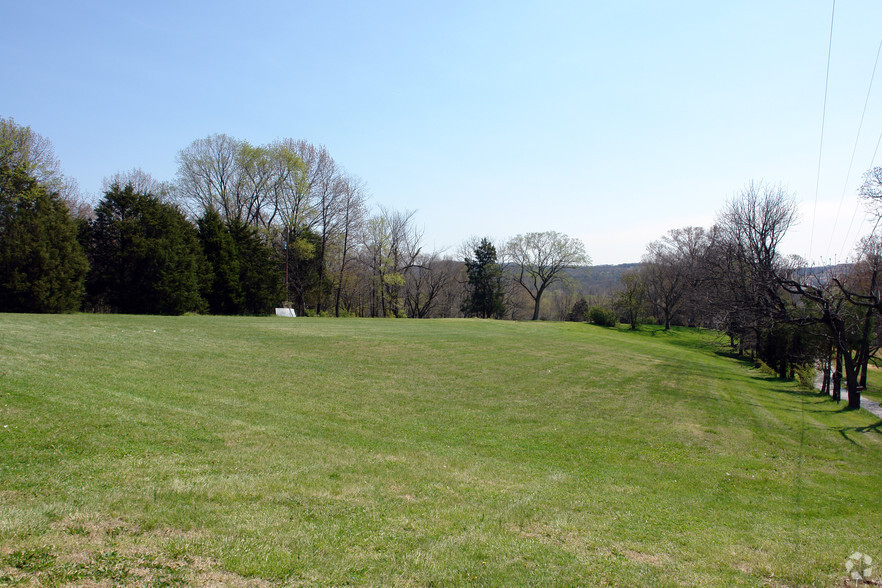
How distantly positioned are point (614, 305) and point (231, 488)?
66856 mm

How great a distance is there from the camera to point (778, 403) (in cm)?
2081

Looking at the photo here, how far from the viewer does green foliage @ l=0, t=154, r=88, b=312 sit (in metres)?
22.1

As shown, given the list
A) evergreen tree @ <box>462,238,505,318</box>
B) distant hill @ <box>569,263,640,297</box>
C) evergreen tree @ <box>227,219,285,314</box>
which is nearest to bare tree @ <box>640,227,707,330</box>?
evergreen tree @ <box>462,238,505,318</box>

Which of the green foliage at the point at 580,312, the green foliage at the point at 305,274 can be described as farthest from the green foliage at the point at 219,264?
the green foliage at the point at 580,312

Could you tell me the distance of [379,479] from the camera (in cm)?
658

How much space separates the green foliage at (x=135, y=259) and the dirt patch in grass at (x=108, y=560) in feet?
90.2

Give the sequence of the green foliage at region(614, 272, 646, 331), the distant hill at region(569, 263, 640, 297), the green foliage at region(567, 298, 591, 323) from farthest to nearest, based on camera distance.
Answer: the distant hill at region(569, 263, 640, 297) → the green foliage at region(567, 298, 591, 323) → the green foliage at region(614, 272, 646, 331)

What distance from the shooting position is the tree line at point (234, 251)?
2367cm

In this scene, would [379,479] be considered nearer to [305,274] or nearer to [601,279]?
[305,274]

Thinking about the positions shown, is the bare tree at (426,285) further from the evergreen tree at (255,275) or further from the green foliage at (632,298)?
the evergreen tree at (255,275)

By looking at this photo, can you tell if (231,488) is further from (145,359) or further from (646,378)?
(646,378)

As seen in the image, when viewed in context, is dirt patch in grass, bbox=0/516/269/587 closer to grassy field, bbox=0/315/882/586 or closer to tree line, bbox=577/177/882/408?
grassy field, bbox=0/315/882/586

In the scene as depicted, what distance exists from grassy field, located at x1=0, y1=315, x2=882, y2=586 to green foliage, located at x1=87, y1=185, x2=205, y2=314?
1242cm

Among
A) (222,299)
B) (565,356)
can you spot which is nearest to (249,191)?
(222,299)
